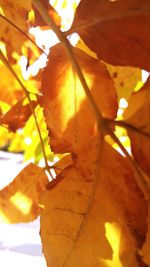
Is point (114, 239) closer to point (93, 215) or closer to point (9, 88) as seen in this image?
point (93, 215)

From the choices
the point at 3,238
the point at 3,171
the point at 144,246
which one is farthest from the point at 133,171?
the point at 3,171

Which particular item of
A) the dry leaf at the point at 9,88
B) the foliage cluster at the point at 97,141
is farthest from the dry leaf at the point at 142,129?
the dry leaf at the point at 9,88

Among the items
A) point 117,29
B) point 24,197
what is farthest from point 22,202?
point 117,29

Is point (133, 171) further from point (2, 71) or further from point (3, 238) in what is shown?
point (3, 238)

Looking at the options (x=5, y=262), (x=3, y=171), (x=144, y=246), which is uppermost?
(x=144, y=246)

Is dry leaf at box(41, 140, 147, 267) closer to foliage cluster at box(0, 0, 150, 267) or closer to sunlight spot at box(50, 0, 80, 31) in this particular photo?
foliage cluster at box(0, 0, 150, 267)

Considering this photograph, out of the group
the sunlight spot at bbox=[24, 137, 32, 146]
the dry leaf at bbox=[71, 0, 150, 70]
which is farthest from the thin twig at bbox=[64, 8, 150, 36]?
the sunlight spot at bbox=[24, 137, 32, 146]

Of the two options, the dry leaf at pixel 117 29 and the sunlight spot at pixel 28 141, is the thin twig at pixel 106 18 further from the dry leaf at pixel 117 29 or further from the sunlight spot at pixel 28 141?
the sunlight spot at pixel 28 141
